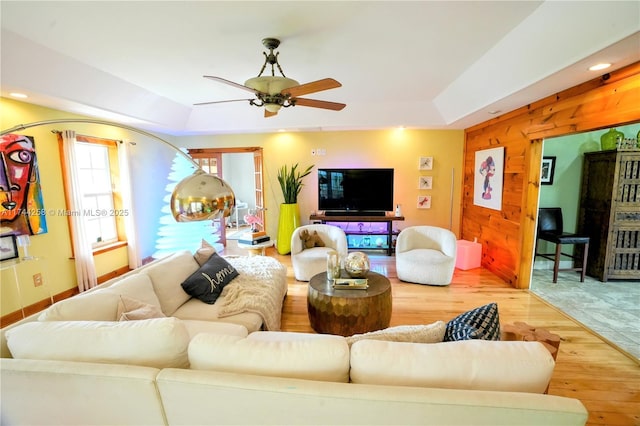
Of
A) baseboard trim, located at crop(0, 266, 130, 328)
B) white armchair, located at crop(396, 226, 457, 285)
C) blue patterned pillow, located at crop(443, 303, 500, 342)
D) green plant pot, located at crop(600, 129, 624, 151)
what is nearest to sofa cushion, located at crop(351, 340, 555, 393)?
blue patterned pillow, located at crop(443, 303, 500, 342)

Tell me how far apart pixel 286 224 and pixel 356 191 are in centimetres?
147

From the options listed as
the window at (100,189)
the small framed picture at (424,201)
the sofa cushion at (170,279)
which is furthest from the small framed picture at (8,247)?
the small framed picture at (424,201)

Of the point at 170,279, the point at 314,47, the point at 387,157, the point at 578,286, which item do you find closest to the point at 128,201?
the point at 170,279

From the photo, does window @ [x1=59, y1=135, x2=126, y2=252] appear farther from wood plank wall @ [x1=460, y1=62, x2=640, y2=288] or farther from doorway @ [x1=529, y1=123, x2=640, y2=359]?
doorway @ [x1=529, y1=123, x2=640, y2=359]

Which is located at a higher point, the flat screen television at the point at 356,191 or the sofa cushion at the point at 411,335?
the flat screen television at the point at 356,191

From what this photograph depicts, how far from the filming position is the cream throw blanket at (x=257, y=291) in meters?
2.29

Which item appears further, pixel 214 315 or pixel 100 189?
pixel 100 189

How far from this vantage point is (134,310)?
1.82m

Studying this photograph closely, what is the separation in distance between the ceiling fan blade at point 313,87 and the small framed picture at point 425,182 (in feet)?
11.9

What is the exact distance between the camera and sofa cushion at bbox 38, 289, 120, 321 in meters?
1.55

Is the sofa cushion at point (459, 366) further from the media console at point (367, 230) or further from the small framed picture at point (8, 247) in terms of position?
the media console at point (367, 230)

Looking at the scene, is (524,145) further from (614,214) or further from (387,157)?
(387,157)

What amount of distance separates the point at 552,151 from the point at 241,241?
15.1 feet

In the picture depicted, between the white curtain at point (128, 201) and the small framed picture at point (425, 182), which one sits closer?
the white curtain at point (128, 201)
